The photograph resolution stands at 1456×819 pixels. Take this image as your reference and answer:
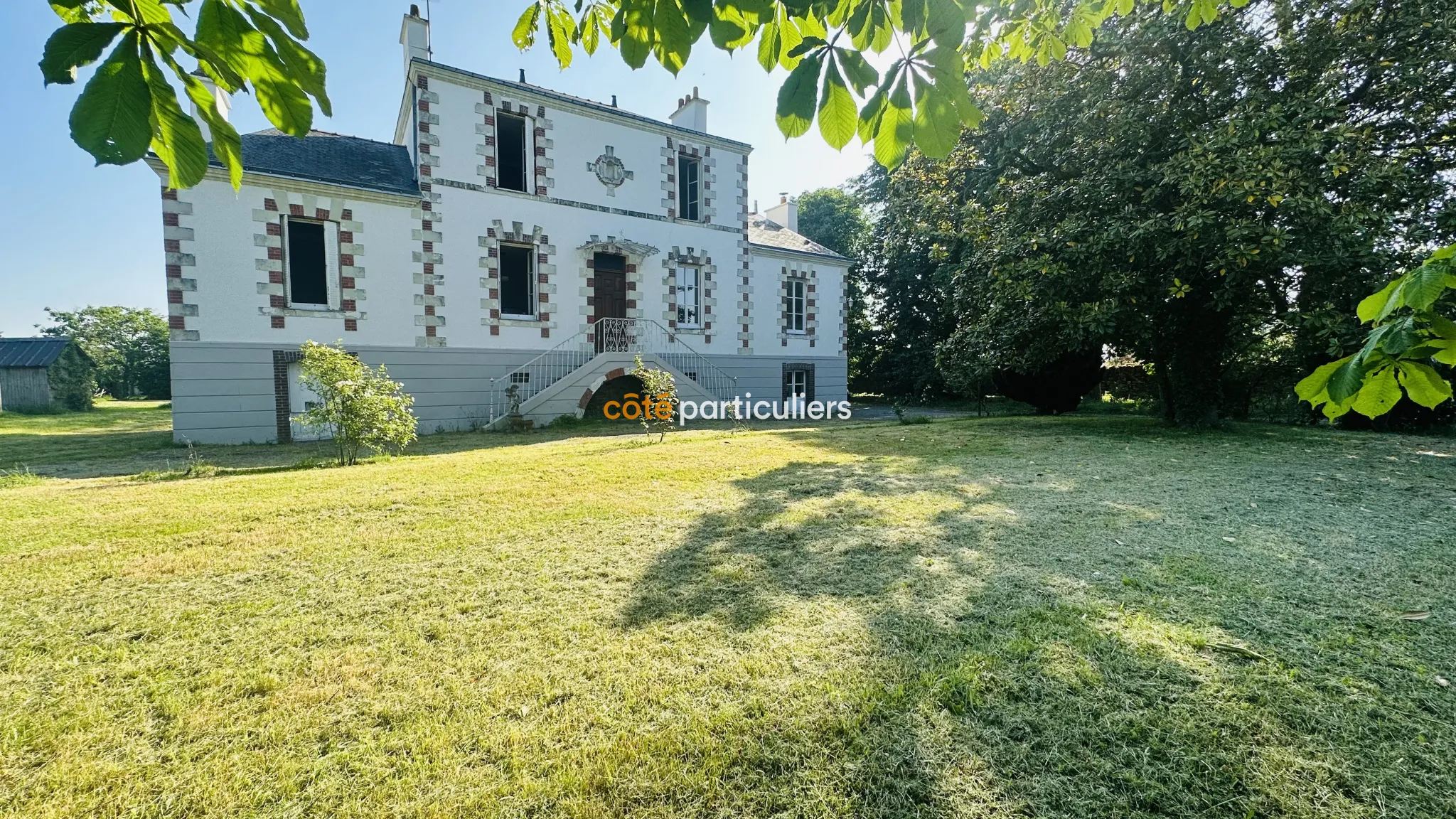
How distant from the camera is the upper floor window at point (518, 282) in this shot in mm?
13156

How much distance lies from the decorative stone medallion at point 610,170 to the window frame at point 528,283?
2.55 metres

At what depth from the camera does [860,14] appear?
66.6 inches

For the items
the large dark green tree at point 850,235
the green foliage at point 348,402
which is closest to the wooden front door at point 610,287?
the green foliage at point 348,402

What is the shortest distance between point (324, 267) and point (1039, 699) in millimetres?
13566

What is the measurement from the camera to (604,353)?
42.9ft

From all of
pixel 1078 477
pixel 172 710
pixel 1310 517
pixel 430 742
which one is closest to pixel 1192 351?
pixel 1078 477

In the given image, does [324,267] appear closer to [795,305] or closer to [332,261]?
[332,261]

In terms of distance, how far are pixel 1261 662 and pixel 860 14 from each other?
8.95ft

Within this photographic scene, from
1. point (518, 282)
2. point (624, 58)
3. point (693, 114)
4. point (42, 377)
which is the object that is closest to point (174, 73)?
point (624, 58)

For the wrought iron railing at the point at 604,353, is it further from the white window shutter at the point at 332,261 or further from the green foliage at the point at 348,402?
the green foliage at the point at 348,402

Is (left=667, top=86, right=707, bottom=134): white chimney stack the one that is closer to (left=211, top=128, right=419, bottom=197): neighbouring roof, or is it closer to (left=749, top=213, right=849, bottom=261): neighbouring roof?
(left=749, top=213, right=849, bottom=261): neighbouring roof

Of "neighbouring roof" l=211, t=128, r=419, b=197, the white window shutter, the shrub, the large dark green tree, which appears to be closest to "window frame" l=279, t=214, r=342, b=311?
the white window shutter

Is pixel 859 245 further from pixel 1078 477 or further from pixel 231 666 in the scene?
pixel 231 666

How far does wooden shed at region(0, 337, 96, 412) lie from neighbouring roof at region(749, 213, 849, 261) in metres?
26.1
